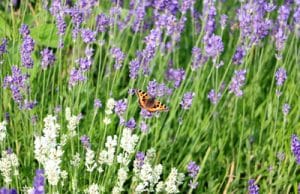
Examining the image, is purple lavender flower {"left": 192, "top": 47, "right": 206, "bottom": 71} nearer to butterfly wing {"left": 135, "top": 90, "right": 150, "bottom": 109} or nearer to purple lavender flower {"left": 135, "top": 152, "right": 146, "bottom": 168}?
butterfly wing {"left": 135, "top": 90, "right": 150, "bottom": 109}

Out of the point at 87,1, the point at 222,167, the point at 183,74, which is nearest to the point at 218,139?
the point at 222,167

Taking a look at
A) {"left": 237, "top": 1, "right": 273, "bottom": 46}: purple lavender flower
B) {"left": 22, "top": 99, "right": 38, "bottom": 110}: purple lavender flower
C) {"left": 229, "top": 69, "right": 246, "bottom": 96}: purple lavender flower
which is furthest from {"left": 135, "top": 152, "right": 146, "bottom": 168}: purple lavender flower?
{"left": 237, "top": 1, "right": 273, "bottom": 46}: purple lavender flower

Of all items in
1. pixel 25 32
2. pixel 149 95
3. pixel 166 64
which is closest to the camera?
pixel 149 95

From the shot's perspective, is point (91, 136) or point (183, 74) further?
point (183, 74)

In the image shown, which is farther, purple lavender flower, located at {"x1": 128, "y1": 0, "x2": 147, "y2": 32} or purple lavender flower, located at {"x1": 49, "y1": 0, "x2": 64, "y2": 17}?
purple lavender flower, located at {"x1": 128, "y1": 0, "x2": 147, "y2": 32}

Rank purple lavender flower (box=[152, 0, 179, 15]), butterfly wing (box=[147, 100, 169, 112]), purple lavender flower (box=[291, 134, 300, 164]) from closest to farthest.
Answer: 1. butterfly wing (box=[147, 100, 169, 112])
2. purple lavender flower (box=[291, 134, 300, 164])
3. purple lavender flower (box=[152, 0, 179, 15])

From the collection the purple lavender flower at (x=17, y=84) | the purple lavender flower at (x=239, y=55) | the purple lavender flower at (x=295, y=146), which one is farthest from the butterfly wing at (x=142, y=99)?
the purple lavender flower at (x=239, y=55)

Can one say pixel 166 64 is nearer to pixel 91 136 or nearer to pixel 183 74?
pixel 183 74

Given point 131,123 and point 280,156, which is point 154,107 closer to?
point 131,123
